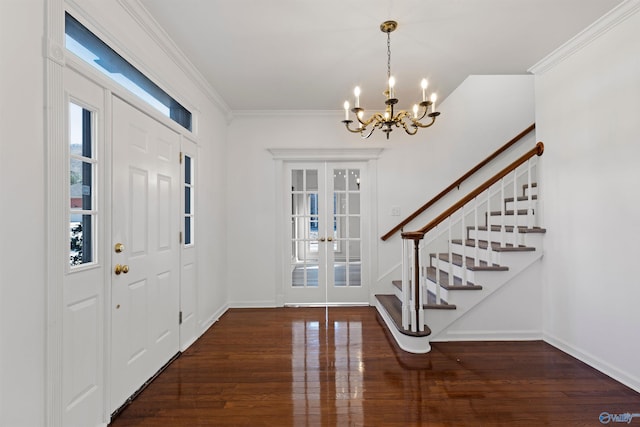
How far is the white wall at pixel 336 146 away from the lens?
13.3ft

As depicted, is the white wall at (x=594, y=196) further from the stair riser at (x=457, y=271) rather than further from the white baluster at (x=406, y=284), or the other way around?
the white baluster at (x=406, y=284)

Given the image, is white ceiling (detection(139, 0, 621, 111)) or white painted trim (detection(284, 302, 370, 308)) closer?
white ceiling (detection(139, 0, 621, 111))

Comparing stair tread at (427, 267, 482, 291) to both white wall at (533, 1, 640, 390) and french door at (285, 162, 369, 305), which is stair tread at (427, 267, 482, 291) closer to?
white wall at (533, 1, 640, 390)

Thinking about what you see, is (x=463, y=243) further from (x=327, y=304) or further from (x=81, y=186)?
(x=81, y=186)

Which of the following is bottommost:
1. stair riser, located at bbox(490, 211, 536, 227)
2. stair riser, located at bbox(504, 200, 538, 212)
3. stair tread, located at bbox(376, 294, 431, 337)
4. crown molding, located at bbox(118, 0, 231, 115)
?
stair tread, located at bbox(376, 294, 431, 337)

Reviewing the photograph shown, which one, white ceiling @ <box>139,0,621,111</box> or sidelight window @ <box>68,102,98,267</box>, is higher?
white ceiling @ <box>139,0,621,111</box>

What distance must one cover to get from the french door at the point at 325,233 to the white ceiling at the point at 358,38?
1184 millimetres

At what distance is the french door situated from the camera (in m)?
4.15

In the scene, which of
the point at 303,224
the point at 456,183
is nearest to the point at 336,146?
the point at 303,224

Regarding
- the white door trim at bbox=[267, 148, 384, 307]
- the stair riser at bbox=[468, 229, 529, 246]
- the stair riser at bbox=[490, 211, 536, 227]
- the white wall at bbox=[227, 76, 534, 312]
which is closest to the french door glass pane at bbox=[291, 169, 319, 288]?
the white door trim at bbox=[267, 148, 384, 307]

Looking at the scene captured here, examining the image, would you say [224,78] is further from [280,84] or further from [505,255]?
[505,255]

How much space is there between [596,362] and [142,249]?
356cm

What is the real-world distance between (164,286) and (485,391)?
2520 millimetres

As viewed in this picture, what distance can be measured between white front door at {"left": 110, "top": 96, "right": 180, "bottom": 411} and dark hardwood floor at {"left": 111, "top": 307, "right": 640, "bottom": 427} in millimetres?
247
